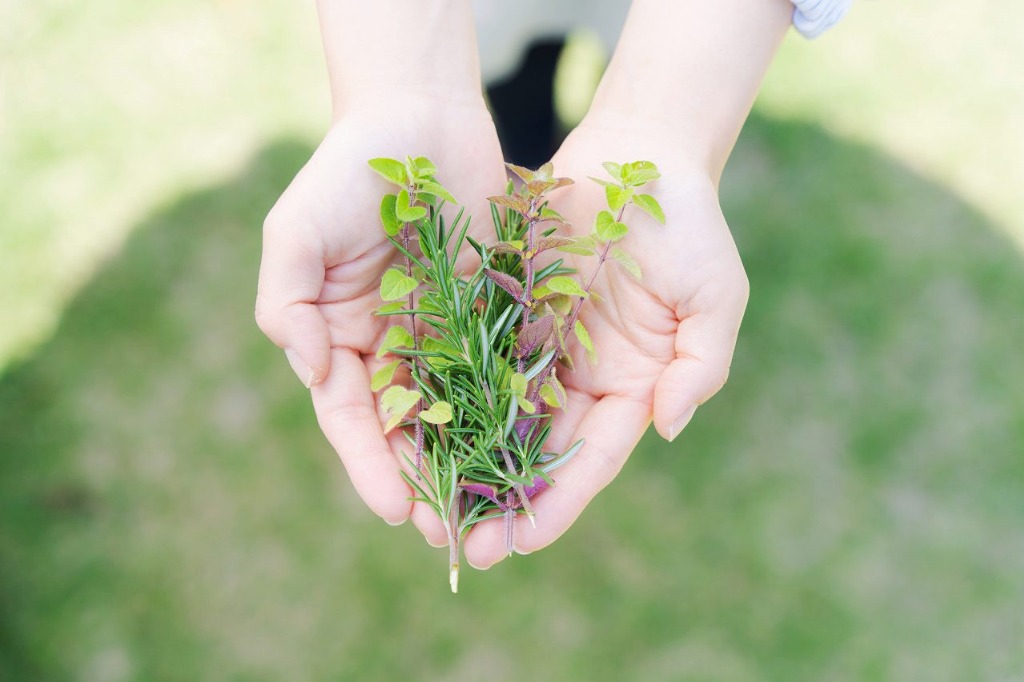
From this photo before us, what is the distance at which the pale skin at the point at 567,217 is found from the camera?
1.80 metres

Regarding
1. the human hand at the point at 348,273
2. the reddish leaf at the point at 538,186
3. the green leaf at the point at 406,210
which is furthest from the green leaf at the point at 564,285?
the human hand at the point at 348,273

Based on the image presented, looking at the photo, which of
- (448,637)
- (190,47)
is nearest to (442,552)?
(448,637)

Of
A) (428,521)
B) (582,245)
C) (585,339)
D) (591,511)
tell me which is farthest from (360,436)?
(591,511)

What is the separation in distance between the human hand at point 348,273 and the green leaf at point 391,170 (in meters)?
0.14

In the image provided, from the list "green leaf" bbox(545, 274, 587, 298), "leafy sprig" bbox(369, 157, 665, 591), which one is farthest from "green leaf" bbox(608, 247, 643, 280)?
"green leaf" bbox(545, 274, 587, 298)

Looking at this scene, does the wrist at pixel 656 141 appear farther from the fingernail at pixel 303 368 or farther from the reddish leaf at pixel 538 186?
the fingernail at pixel 303 368

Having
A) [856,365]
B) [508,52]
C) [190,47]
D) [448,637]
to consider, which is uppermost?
[508,52]

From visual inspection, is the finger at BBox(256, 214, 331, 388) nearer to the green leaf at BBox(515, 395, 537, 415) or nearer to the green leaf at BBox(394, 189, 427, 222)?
the green leaf at BBox(394, 189, 427, 222)

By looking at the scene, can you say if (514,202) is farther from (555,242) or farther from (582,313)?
(582,313)

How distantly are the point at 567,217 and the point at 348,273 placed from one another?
598 millimetres

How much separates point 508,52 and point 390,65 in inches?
35.9

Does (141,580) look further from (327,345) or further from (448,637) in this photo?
(327,345)

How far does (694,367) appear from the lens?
5.90 feet

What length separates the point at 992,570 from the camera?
2873mm
